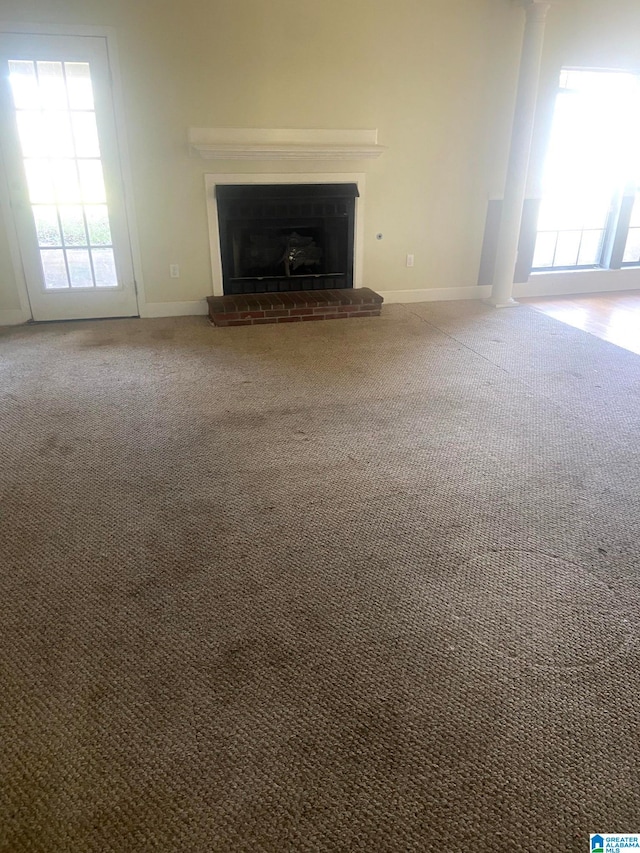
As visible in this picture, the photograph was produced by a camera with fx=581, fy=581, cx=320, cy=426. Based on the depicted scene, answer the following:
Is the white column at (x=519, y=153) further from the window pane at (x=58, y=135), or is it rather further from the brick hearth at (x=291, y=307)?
the window pane at (x=58, y=135)

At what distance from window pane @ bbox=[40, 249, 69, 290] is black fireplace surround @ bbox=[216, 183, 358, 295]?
1.31m

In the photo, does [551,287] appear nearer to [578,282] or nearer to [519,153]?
[578,282]

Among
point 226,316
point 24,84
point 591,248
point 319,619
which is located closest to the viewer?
point 319,619

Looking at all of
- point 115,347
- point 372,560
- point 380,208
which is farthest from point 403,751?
point 380,208

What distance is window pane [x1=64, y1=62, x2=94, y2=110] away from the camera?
4.35m

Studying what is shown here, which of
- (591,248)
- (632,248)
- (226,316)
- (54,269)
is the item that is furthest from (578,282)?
(54,269)

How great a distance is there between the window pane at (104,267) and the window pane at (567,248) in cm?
437

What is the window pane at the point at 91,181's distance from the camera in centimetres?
458

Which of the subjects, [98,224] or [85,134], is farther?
[98,224]

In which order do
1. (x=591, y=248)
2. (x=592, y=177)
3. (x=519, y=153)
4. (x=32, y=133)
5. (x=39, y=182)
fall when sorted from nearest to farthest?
(x=32, y=133) < (x=39, y=182) < (x=519, y=153) < (x=592, y=177) < (x=591, y=248)

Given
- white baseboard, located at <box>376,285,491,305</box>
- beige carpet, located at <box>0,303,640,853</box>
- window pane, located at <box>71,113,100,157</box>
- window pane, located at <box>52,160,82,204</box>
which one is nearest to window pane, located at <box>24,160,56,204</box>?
window pane, located at <box>52,160,82,204</box>

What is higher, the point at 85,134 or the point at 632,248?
the point at 85,134

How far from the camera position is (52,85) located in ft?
14.3

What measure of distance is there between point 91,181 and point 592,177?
4.72m
